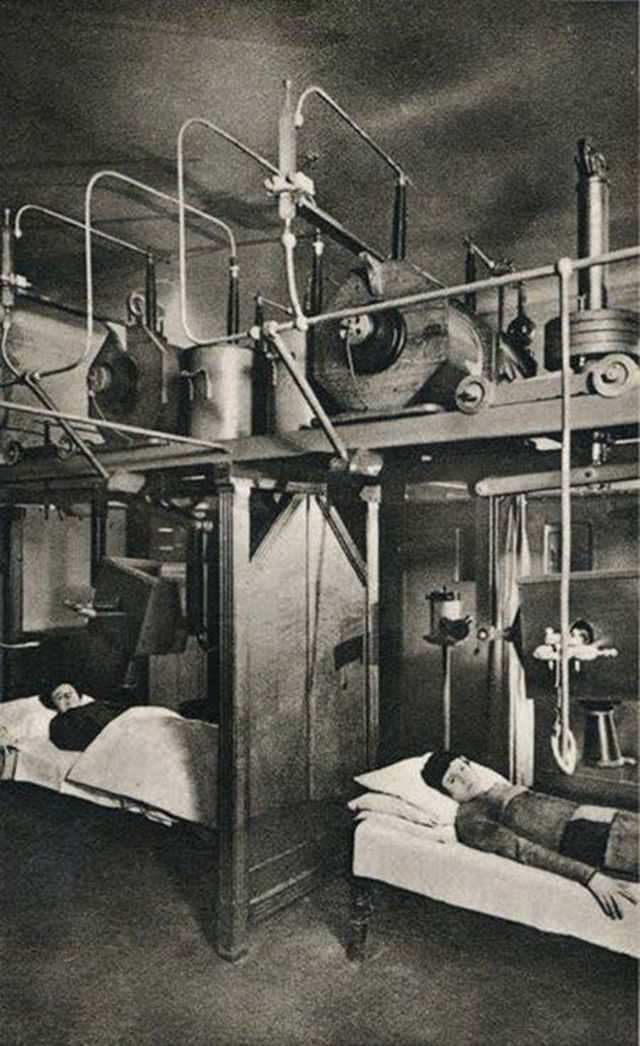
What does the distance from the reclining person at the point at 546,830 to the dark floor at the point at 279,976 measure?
57 cm

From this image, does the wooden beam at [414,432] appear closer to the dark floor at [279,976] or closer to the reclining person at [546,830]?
the reclining person at [546,830]

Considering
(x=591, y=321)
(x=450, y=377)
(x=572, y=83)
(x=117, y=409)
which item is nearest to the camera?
(x=591, y=321)

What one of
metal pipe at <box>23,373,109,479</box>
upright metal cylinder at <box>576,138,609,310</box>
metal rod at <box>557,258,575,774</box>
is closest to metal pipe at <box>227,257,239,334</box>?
metal pipe at <box>23,373,109,479</box>

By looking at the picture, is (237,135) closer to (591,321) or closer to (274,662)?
(591,321)

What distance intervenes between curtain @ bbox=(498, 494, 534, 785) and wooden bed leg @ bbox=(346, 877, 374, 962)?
4.01 ft

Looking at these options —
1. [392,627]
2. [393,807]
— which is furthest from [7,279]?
[392,627]

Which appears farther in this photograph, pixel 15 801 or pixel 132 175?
pixel 15 801

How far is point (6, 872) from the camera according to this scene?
469 centimetres

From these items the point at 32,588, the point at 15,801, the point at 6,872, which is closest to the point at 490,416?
the point at 6,872

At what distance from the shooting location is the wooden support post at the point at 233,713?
379 centimetres

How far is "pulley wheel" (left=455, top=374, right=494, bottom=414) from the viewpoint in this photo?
9.48 feet

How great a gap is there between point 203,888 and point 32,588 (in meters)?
3.40

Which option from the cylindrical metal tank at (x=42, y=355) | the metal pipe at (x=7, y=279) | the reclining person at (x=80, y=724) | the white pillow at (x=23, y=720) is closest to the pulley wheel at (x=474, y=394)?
the metal pipe at (x=7, y=279)

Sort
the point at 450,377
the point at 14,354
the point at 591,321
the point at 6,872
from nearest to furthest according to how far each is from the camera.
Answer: the point at 591,321 < the point at 450,377 < the point at 6,872 < the point at 14,354
